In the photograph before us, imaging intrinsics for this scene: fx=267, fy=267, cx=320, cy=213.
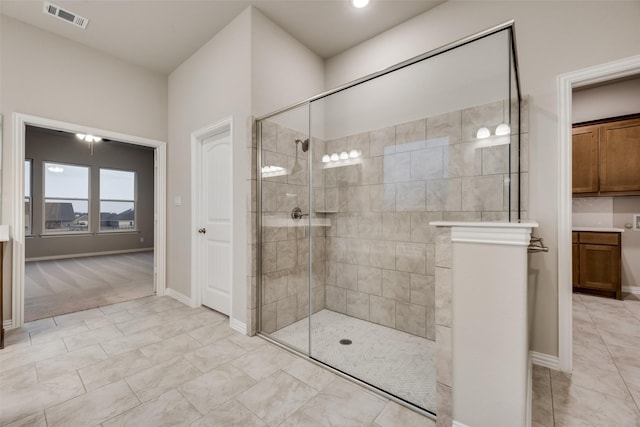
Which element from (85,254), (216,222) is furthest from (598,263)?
(85,254)

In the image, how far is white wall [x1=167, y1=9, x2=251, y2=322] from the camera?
2574 mm

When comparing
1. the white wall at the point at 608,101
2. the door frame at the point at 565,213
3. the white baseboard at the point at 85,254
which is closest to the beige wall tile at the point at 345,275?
the door frame at the point at 565,213

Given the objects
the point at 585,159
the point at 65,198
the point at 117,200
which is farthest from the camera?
the point at 117,200

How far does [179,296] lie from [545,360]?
379cm

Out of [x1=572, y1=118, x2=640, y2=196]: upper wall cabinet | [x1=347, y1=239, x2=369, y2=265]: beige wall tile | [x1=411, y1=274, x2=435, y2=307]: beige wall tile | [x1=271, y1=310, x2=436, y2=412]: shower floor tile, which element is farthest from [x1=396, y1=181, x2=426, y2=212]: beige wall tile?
[x1=572, y1=118, x2=640, y2=196]: upper wall cabinet

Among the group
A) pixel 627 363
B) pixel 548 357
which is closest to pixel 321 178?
pixel 548 357

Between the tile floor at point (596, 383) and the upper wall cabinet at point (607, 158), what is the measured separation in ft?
6.27

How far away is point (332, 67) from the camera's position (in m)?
3.31

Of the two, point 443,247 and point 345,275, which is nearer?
point 443,247

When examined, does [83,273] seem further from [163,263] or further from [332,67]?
[332,67]

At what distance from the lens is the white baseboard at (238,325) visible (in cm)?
253

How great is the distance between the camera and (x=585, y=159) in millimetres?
3879

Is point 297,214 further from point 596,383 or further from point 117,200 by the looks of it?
point 117,200

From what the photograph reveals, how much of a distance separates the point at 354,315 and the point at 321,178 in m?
1.46
